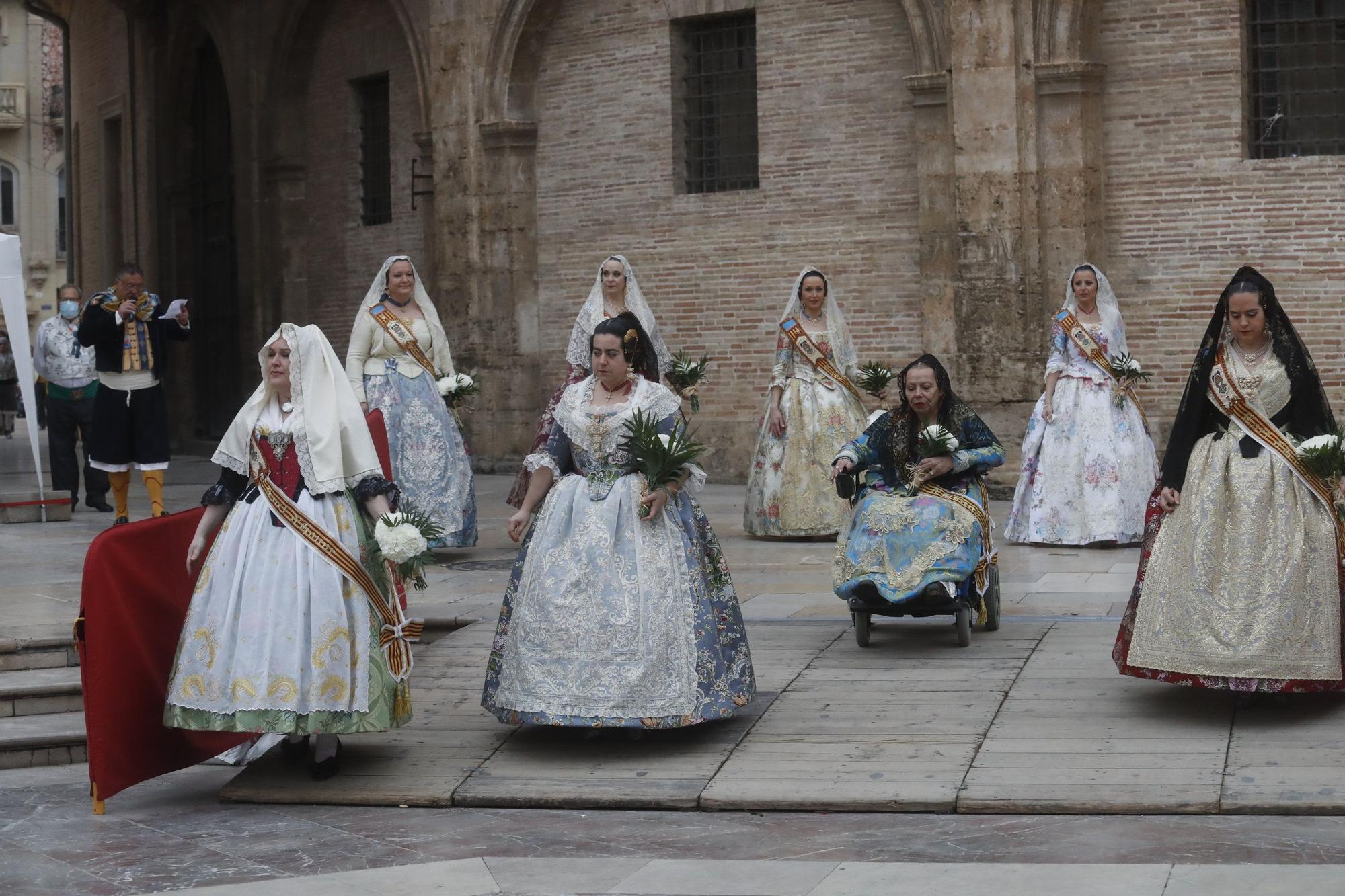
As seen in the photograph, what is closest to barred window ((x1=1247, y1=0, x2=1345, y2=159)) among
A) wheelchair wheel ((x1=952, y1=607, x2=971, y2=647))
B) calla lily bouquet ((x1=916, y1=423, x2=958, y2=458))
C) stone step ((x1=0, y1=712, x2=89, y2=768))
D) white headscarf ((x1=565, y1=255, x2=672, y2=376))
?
white headscarf ((x1=565, y1=255, x2=672, y2=376))

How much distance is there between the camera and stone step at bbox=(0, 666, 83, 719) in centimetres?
798

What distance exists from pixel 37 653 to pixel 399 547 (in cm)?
290

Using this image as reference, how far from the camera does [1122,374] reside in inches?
469

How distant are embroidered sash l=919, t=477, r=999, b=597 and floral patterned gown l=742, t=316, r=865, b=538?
3.93 m

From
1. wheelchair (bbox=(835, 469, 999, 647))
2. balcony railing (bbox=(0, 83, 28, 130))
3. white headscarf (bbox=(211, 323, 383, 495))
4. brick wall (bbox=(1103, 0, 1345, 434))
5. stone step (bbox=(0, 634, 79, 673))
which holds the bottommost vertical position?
stone step (bbox=(0, 634, 79, 673))

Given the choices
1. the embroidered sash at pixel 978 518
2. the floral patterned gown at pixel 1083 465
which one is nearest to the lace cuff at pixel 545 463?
the embroidered sash at pixel 978 518

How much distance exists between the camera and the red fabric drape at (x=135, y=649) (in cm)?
655

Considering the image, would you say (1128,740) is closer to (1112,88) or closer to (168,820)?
(168,820)

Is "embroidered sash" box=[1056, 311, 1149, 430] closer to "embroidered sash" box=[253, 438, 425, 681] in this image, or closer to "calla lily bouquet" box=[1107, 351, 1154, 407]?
"calla lily bouquet" box=[1107, 351, 1154, 407]

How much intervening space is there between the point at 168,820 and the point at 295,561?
101 cm

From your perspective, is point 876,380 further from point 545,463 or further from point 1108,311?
point 545,463

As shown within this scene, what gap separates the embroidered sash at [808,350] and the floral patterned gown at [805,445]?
0.03 metres

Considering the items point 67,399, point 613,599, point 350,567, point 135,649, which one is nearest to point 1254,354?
point 613,599

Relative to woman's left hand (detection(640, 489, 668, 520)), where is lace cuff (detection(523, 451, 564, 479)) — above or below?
above
